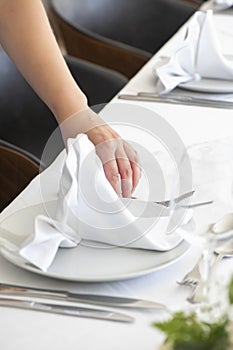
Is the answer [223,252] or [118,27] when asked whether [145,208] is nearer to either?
[223,252]

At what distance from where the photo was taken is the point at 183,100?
196 cm

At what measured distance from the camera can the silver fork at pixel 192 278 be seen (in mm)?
1268

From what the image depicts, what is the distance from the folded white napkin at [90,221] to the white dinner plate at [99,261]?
0.01 m

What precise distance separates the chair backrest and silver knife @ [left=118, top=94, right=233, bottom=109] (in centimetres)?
27

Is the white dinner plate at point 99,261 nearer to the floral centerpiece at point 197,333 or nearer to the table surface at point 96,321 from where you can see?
the table surface at point 96,321

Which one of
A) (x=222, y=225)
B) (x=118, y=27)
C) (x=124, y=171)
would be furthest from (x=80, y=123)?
(x=118, y=27)

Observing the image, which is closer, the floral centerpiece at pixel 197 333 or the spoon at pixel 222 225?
the floral centerpiece at pixel 197 333

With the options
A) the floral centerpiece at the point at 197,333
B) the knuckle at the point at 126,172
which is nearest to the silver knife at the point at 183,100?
the knuckle at the point at 126,172

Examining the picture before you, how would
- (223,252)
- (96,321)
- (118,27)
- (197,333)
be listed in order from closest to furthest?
(197,333) → (96,321) → (223,252) → (118,27)

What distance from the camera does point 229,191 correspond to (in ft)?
4.81

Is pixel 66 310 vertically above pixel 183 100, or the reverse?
pixel 66 310

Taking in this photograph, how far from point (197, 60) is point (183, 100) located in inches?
5.5

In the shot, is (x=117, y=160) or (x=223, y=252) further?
(x=117, y=160)

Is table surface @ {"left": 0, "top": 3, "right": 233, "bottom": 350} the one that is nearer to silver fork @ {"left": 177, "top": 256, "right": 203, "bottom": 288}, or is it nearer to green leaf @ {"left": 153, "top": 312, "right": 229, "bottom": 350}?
silver fork @ {"left": 177, "top": 256, "right": 203, "bottom": 288}
